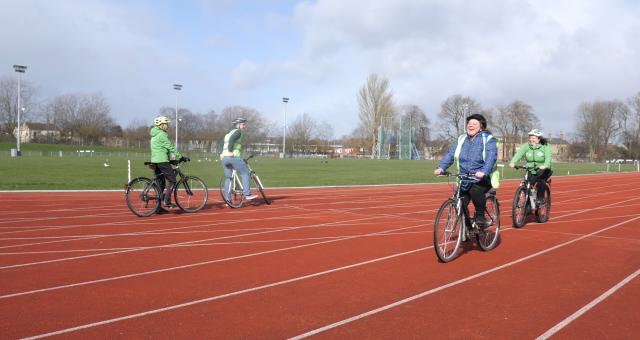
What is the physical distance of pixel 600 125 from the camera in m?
83.8

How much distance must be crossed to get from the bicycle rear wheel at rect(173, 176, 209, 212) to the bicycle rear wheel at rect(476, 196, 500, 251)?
5705 millimetres

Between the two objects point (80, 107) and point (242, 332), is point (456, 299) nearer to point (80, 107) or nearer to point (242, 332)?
point (242, 332)

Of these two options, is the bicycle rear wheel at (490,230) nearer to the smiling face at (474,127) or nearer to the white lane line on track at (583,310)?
the smiling face at (474,127)

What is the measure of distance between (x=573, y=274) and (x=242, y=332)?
3.69 meters

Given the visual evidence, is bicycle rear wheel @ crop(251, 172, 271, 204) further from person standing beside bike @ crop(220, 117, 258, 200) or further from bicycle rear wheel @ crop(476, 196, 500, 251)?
bicycle rear wheel @ crop(476, 196, 500, 251)

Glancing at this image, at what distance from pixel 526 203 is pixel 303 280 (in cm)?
533

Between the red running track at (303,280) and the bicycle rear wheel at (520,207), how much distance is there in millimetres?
232

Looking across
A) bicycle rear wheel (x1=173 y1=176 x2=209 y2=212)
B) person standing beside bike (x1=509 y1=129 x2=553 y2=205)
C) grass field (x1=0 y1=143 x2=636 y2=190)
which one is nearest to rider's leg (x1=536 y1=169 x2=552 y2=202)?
person standing beside bike (x1=509 y1=129 x2=553 y2=205)

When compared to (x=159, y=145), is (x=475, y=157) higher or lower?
lower

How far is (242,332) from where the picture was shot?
350cm

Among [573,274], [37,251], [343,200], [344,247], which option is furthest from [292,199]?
[573,274]

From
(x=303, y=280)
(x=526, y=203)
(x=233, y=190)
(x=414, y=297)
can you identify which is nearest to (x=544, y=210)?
(x=526, y=203)

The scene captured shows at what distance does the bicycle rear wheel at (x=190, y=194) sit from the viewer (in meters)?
9.77

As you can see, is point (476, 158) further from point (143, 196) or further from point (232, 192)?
point (143, 196)
